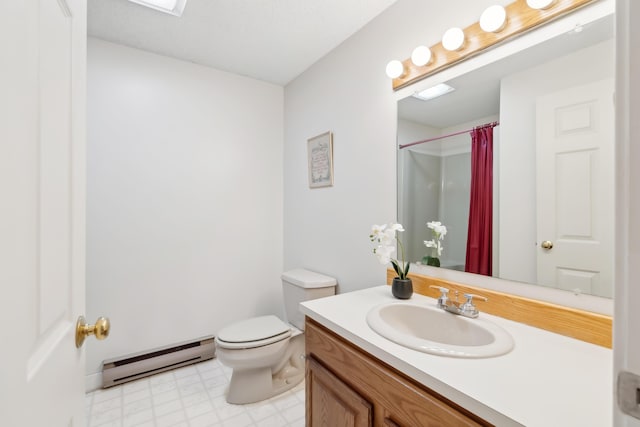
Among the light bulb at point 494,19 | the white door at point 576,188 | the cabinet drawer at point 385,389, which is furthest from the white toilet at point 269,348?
the light bulb at point 494,19

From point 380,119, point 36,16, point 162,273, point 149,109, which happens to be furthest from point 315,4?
point 162,273

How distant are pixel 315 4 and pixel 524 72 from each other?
110cm

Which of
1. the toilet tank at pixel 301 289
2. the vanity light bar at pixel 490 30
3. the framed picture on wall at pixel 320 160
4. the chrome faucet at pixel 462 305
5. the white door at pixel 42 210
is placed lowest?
the toilet tank at pixel 301 289

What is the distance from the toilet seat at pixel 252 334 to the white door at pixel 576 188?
1.37 metres

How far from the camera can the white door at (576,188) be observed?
89cm

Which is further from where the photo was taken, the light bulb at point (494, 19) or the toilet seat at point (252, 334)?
the toilet seat at point (252, 334)

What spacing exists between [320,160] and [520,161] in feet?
4.20

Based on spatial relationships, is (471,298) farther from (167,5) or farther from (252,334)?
(167,5)

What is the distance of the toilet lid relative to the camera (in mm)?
1692

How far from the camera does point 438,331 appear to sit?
1.13 metres

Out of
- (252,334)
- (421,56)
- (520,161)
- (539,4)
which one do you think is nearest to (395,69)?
(421,56)

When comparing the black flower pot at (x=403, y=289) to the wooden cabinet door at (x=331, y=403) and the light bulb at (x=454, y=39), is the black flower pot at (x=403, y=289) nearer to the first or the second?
the wooden cabinet door at (x=331, y=403)

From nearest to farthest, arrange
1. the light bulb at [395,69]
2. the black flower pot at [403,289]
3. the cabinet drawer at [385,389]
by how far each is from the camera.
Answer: the cabinet drawer at [385,389]
the black flower pot at [403,289]
the light bulb at [395,69]

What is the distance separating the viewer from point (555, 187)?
100 cm
